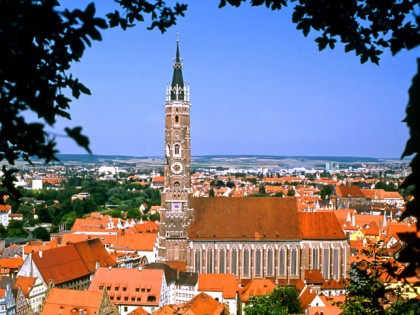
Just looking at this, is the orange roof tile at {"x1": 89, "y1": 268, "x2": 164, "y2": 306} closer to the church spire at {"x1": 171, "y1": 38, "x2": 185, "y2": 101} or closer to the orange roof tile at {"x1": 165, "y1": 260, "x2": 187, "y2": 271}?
the orange roof tile at {"x1": 165, "y1": 260, "x2": 187, "y2": 271}

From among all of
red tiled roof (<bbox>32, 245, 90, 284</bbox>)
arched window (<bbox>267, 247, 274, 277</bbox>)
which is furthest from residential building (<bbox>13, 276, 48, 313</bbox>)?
arched window (<bbox>267, 247, 274, 277</bbox>)

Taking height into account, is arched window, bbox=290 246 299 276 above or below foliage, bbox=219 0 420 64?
below

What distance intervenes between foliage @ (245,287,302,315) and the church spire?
68.5 feet

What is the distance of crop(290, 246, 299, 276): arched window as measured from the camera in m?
50.4

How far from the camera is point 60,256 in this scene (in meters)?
48.7

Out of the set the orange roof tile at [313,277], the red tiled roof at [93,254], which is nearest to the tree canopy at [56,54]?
the orange roof tile at [313,277]

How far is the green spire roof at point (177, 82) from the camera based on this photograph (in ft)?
171

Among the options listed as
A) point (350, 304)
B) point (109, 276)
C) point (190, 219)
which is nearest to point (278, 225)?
point (190, 219)

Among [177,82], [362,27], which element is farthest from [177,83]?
[362,27]

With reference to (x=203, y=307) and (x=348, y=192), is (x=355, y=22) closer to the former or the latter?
(x=203, y=307)

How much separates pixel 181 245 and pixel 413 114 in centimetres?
4765

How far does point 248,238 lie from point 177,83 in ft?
46.5

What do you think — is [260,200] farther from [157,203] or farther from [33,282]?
[157,203]

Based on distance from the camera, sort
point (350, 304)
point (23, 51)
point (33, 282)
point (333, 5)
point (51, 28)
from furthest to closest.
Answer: point (33, 282) < point (350, 304) < point (333, 5) < point (51, 28) < point (23, 51)
